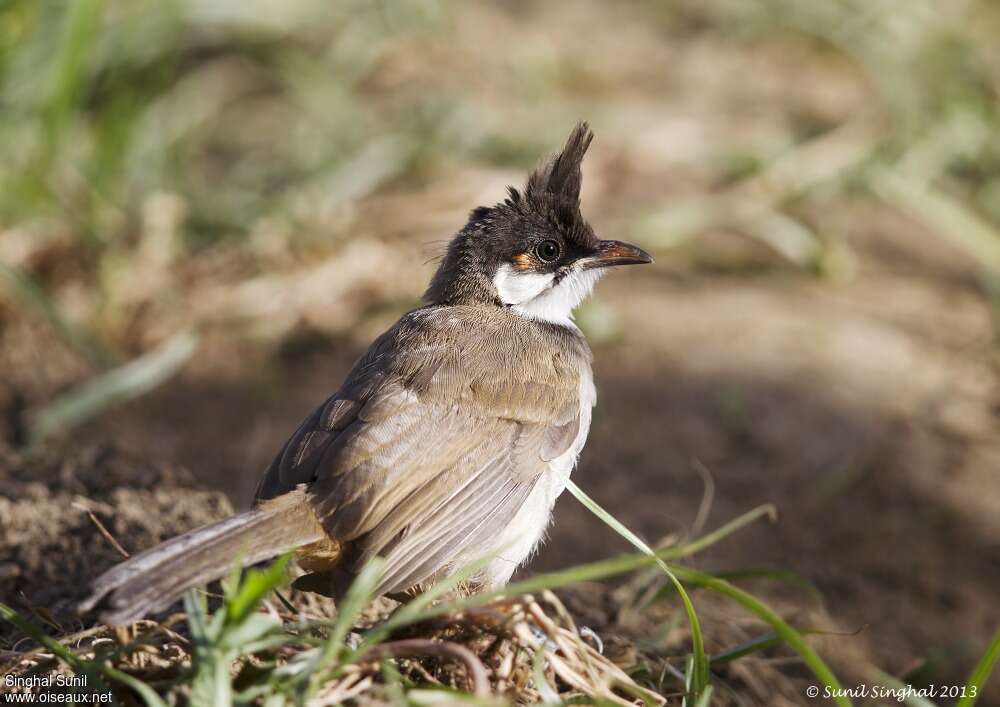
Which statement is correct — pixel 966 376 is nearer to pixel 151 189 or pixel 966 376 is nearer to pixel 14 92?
pixel 151 189

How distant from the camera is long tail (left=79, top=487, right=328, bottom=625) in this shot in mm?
2277

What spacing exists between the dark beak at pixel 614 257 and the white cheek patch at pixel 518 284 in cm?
16

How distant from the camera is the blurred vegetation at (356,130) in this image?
18.5 ft

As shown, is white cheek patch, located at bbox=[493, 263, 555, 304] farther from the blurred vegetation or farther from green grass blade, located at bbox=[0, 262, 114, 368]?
green grass blade, located at bbox=[0, 262, 114, 368]

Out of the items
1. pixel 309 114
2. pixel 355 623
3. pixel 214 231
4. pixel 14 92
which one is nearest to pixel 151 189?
pixel 214 231

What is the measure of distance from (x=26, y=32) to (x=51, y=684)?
164 inches

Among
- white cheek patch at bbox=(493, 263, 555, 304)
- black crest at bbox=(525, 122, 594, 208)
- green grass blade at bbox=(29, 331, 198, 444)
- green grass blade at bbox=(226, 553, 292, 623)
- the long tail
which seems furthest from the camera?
green grass blade at bbox=(29, 331, 198, 444)

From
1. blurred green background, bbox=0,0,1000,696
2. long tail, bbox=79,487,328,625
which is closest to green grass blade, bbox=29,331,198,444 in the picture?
blurred green background, bbox=0,0,1000,696

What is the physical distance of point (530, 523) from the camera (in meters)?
3.23

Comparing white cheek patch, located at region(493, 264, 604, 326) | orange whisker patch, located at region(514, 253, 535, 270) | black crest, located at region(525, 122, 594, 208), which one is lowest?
white cheek patch, located at region(493, 264, 604, 326)

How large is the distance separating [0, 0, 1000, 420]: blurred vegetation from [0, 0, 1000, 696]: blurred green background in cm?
2

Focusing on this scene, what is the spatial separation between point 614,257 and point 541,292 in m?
0.29

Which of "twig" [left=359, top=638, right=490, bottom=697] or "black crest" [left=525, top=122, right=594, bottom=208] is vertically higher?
"black crest" [left=525, top=122, right=594, bottom=208]

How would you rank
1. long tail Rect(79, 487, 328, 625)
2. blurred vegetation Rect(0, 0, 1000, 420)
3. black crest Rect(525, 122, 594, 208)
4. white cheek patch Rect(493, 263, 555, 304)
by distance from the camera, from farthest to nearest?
blurred vegetation Rect(0, 0, 1000, 420)
white cheek patch Rect(493, 263, 555, 304)
black crest Rect(525, 122, 594, 208)
long tail Rect(79, 487, 328, 625)
